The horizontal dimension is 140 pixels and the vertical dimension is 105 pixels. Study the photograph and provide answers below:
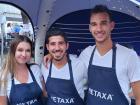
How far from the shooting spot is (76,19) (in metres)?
3.76

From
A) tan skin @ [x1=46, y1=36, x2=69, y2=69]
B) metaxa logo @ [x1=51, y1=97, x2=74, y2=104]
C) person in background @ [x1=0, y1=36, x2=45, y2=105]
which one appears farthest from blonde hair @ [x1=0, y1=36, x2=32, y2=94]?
metaxa logo @ [x1=51, y1=97, x2=74, y2=104]

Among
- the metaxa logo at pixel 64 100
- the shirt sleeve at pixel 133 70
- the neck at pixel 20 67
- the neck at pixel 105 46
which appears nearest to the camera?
the shirt sleeve at pixel 133 70

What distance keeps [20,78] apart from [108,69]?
61 centimetres

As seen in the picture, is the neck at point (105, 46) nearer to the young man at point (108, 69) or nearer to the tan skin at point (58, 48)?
the young man at point (108, 69)

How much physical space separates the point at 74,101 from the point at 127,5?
3.74 ft

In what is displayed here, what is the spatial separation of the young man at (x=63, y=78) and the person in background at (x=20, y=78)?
0.09 metres

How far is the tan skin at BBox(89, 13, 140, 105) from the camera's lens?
6.71 feet

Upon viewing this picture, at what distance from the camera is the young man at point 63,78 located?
2244mm

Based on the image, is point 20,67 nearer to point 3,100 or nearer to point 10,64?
point 10,64

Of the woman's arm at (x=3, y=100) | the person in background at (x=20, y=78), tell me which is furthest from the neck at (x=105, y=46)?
the woman's arm at (x=3, y=100)

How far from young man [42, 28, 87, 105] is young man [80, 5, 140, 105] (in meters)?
0.08

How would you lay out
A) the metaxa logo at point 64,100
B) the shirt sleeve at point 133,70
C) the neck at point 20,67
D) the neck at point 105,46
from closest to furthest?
the shirt sleeve at point 133,70
the neck at point 105,46
the metaxa logo at point 64,100
the neck at point 20,67

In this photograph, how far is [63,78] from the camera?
89.3 inches

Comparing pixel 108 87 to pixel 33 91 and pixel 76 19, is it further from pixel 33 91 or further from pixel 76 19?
pixel 76 19
